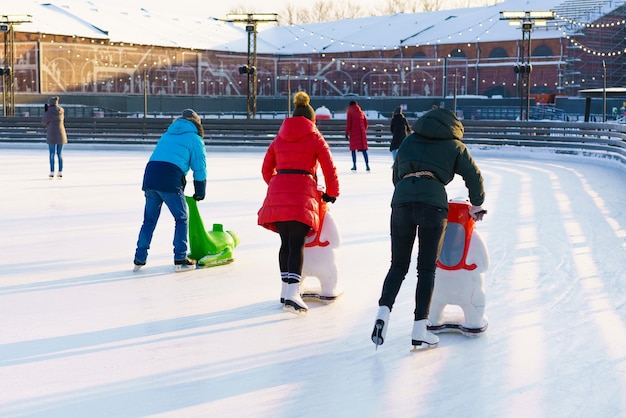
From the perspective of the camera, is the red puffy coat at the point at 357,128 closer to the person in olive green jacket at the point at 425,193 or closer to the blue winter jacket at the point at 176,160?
the blue winter jacket at the point at 176,160

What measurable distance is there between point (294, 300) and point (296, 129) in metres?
1.18

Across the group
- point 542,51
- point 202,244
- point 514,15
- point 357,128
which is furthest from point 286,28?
point 202,244

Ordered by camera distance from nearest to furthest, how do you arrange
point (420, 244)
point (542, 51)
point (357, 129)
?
point (420, 244) → point (357, 129) → point (542, 51)

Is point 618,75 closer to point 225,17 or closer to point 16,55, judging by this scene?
point 225,17

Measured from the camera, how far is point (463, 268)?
18.7 ft

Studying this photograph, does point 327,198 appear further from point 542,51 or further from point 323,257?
point 542,51

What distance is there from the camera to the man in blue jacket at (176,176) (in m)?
7.70

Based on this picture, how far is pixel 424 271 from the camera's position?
17.5 feet

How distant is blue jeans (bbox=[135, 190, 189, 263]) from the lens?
7.75 meters

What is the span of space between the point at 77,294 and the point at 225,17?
25.9 meters

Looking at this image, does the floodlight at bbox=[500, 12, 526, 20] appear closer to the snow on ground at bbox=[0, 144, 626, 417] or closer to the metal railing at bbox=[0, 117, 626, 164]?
the metal railing at bbox=[0, 117, 626, 164]

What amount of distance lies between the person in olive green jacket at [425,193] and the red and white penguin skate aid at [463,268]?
340mm

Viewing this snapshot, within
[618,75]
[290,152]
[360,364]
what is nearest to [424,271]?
[360,364]

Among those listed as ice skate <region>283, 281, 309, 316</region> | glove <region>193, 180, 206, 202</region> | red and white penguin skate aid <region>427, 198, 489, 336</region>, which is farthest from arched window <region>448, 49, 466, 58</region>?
red and white penguin skate aid <region>427, 198, 489, 336</region>
